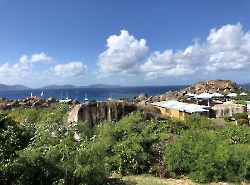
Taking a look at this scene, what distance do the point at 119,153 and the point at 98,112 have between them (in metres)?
8.02

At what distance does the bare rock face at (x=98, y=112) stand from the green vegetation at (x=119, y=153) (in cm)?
350

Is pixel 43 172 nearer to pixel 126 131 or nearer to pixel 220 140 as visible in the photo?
pixel 126 131

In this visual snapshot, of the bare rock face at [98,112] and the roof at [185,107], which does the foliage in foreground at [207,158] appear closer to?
the bare rock face at [98,112]

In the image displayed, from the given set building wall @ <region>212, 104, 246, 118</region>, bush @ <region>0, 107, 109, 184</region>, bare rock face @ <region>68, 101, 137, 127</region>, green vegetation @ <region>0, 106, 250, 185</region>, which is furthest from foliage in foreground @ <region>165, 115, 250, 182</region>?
building wall @ <region>212, 104, 246, 118</region>

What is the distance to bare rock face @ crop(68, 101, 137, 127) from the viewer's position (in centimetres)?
2466

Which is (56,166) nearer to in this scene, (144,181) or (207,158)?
(144,181)

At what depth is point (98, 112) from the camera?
2555cm

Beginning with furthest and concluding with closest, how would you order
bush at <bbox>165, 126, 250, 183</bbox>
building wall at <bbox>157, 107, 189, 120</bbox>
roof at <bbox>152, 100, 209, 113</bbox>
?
building wall at <bbox>157, 107, 189, 120</bbox> → roof at <bbox>152, 100, 209, 113</bbox> → bush at <bbox>165, 126, 250, 183</bbox>

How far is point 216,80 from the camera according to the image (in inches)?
3541

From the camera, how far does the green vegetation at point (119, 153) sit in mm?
13648

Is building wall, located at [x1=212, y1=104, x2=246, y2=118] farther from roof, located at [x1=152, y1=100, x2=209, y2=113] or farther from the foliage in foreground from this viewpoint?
the foliage in foreground

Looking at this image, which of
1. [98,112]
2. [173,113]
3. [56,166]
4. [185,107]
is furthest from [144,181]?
[173,113]

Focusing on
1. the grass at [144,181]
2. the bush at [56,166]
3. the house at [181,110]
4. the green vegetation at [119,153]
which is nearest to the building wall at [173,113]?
the house at [181,110]

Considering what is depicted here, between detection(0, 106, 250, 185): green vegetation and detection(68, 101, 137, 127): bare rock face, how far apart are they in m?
3.50
